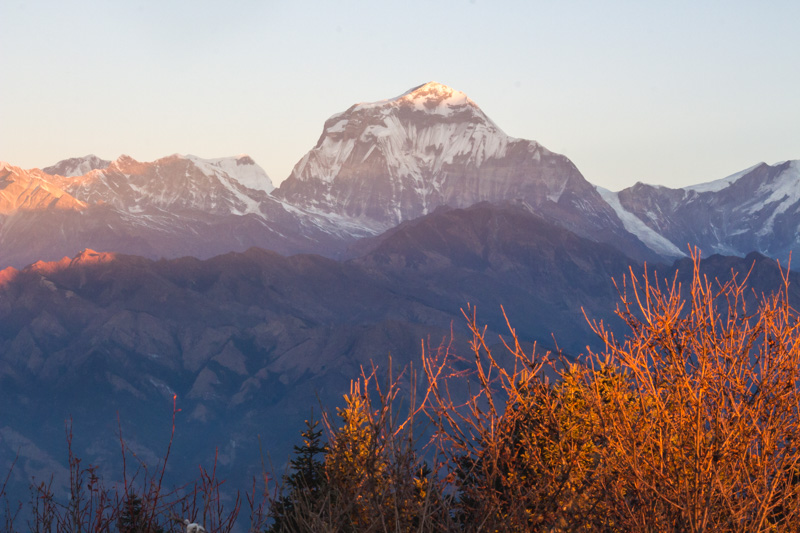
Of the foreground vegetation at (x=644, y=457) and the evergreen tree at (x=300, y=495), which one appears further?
the evergreen tree at (x=300, y=495)

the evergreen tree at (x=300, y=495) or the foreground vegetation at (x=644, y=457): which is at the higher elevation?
the foreground vegetation at (x=644, y=457)

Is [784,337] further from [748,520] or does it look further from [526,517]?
[526,517]

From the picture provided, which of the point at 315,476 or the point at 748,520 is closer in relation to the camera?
the point at 748,520

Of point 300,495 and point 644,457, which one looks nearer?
point 644,457

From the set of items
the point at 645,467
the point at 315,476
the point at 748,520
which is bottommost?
the point at 315,476

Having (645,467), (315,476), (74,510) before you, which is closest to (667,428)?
(645,467)

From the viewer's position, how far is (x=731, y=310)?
13.1m

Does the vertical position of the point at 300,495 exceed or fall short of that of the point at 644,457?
it falls short

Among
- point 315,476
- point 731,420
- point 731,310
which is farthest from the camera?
point 315,476

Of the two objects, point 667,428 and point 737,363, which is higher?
point 737,363

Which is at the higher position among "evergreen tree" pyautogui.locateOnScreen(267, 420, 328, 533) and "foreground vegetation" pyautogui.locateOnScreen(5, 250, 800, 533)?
"foreground vegetation" pyautogui.locateOnScreen(5, 250, 800, 533)

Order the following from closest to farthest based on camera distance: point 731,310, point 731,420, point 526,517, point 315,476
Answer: point 526,517 < point 731,420 < point 731,310 < point 315,476

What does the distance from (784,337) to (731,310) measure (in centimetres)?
98

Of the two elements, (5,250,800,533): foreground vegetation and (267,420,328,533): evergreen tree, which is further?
(267,420,328,533): evergreen tree
